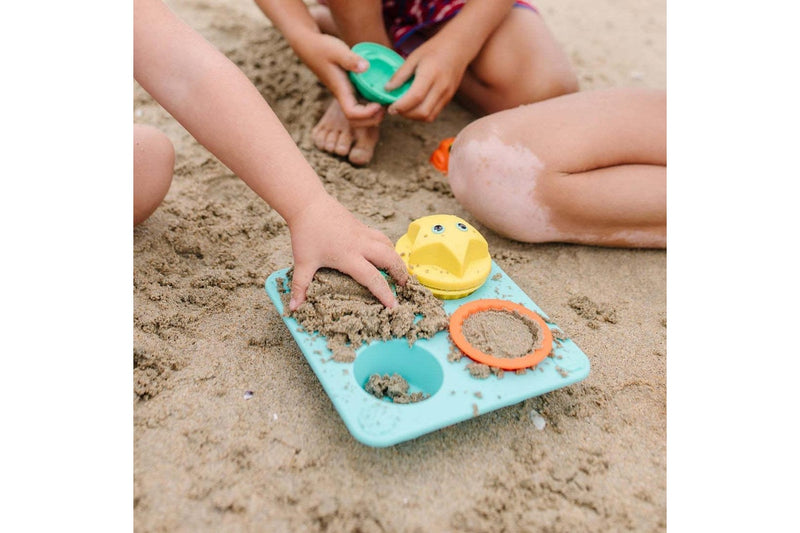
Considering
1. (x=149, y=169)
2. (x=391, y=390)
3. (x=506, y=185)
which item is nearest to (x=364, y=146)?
(x=506, y=185)

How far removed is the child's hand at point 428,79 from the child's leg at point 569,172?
13 cm

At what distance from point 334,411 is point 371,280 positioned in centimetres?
18

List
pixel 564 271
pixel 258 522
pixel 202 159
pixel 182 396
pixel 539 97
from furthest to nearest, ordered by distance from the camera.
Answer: pixel 539 97
pixel 202 159
pixel 564 271
pixel 182 396
pixel 258 522

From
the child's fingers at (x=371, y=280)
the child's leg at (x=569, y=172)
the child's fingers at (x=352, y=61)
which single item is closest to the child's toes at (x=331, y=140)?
the child's fingers at (x=352, y=61)

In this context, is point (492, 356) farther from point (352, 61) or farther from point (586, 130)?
point (352, 61)

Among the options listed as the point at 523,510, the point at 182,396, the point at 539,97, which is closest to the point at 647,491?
the point at 523,510

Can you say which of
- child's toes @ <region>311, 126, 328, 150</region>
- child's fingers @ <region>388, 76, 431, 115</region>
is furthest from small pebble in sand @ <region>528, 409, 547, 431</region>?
child's toes @ <region>311, 126, 328, 150</region>

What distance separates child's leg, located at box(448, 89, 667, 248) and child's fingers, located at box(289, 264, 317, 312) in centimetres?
44

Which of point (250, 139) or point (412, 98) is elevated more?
point (250, 139)

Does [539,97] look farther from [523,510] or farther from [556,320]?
[523,510]

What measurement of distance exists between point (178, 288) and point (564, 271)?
663mm

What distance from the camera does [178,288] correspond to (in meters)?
1.03

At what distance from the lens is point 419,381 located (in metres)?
0.89

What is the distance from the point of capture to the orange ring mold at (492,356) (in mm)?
827
